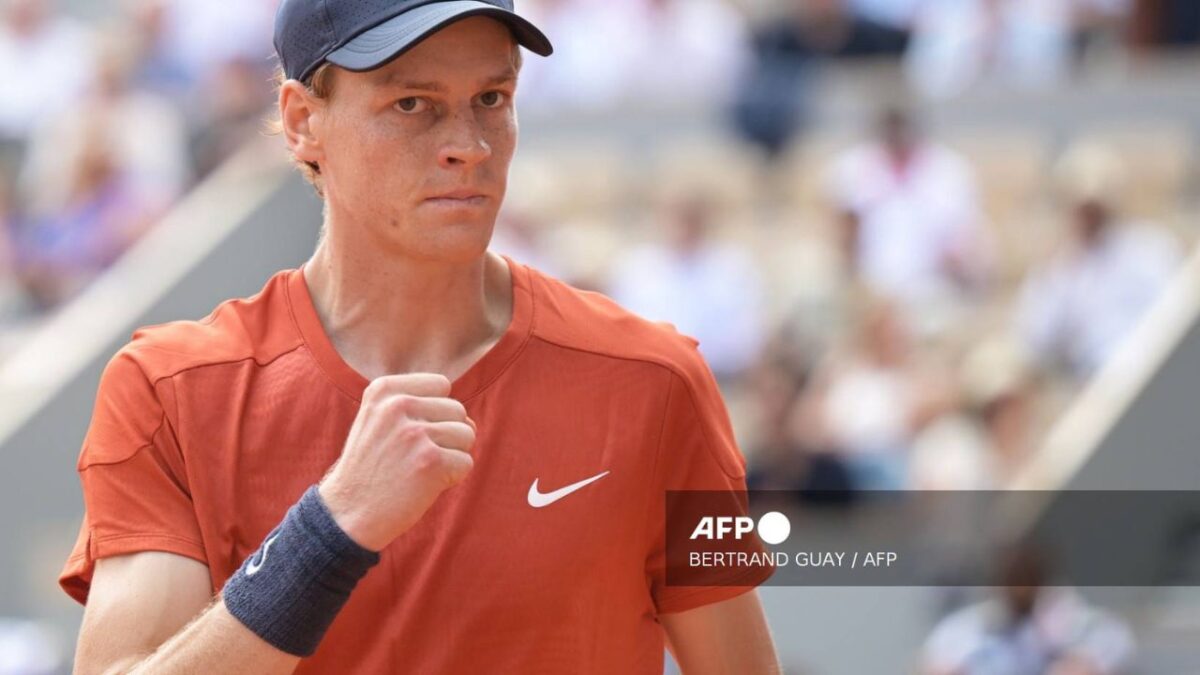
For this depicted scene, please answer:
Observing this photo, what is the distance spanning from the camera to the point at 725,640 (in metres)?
2.87

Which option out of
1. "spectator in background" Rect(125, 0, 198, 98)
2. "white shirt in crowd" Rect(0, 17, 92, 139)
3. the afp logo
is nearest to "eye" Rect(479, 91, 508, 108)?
the afp logo

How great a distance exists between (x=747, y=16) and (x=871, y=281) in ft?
6.98

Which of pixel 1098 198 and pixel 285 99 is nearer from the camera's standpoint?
pixel 285 99

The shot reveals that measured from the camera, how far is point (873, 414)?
8328 millimetres

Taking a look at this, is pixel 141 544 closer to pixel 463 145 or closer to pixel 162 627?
pixel 162 627

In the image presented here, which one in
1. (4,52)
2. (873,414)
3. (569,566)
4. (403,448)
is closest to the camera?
(403,448)

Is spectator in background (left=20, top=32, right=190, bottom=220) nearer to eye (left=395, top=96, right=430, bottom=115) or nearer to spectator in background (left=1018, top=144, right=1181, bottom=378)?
spectator in background (left=1018, top=144, right=1181, bottom=378)

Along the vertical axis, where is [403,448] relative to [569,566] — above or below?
above

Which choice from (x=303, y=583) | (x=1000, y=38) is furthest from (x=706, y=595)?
(x=1000, y=38)

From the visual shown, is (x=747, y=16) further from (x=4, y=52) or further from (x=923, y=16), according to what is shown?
(x=4, y=52)

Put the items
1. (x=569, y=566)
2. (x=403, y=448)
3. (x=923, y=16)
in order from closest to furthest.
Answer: (x=403, y=448) < (x=569, y=566) < (x=923, y=16)

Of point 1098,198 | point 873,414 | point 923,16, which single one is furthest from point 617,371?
point 923,16

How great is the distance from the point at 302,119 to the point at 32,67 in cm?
952

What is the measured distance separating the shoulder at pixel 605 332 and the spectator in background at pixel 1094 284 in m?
6.12
